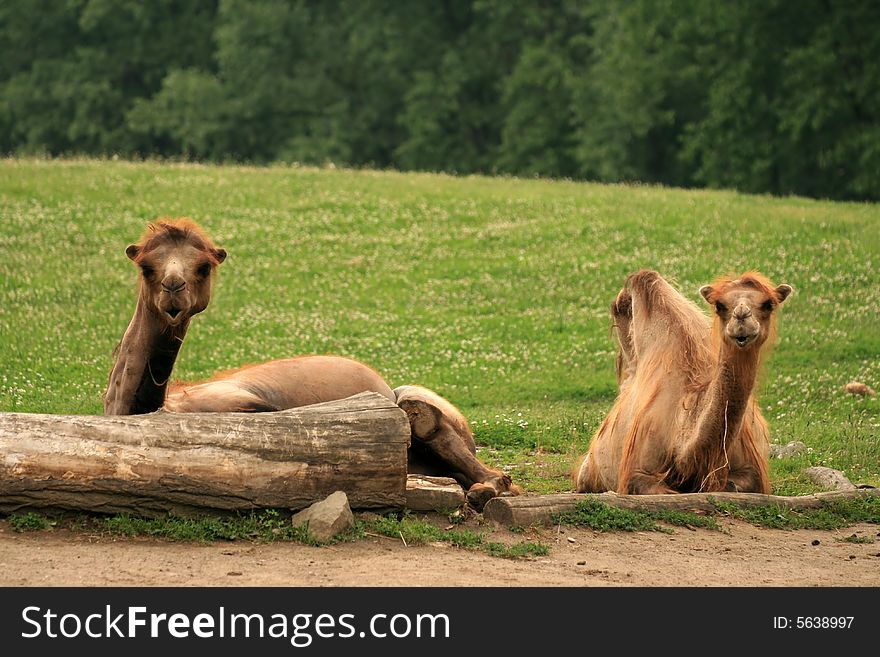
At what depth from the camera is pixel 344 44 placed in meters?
52.5

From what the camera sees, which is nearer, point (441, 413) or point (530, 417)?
point (441, 413)

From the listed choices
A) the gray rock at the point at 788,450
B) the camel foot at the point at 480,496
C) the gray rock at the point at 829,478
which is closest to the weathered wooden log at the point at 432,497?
the camel foot at the point at 480,496

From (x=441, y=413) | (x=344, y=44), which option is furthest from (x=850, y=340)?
(x=344, y=44)

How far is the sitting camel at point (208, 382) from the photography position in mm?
7980

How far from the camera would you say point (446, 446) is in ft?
30.1

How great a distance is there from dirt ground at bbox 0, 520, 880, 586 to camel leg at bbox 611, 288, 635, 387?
2.94 metres

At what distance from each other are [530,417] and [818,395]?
364 cm

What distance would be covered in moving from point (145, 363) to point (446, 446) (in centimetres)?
220

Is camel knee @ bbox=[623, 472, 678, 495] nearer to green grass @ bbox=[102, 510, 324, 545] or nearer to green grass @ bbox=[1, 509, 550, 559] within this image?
green grass @ bbox=[1, 509, 550, 559]

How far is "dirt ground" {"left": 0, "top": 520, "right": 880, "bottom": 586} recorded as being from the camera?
6.80m

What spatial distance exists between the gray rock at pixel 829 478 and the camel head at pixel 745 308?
2.07m

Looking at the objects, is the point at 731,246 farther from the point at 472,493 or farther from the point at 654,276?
the point at 472,493

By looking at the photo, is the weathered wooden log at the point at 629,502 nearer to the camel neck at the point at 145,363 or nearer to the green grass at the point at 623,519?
the green grass at the point at 623,519

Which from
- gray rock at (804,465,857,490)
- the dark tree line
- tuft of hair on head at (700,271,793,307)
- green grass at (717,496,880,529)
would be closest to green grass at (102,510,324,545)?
green grass at (717,496,880,529)
